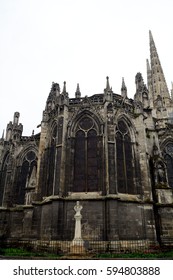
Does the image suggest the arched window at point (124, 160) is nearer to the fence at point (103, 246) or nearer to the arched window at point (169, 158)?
the fence at point (103, 246)

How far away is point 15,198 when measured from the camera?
20812 millimetres

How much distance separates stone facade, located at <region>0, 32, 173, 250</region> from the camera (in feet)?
44.8

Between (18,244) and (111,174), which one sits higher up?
(111,174)

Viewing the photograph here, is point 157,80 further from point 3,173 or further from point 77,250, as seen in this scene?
point 77,250

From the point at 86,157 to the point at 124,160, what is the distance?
2.71m

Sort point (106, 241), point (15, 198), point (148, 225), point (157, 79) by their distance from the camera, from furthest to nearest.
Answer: point (157, 79), point (15, 198), point (148, 225), point (106, 241)

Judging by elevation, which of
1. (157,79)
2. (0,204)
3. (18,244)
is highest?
(157,79)

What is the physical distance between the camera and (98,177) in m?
14.8

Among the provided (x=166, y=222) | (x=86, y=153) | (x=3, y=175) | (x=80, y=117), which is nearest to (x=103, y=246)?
(x=166, y=222)

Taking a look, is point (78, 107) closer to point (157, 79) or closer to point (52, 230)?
point (52, 230)

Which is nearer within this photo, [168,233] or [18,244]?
[168,233]

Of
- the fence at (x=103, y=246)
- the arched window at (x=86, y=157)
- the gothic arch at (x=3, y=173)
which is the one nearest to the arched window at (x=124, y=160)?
the arched window at (x=86, y=157)
